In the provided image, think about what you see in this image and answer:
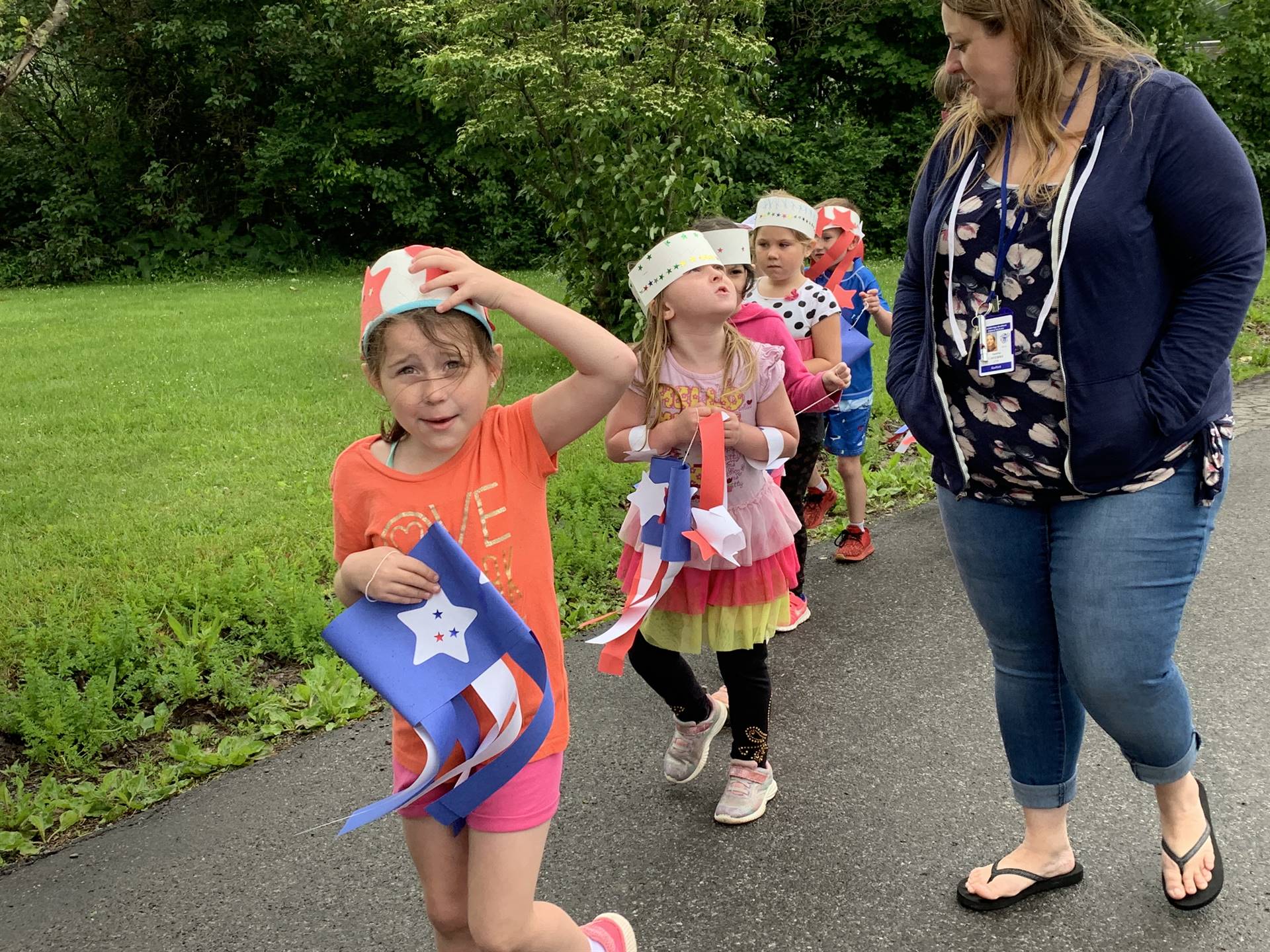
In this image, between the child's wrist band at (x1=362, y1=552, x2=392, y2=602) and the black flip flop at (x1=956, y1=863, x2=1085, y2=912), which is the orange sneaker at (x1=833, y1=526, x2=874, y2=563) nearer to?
the black flip flop at (x1=956, y1=863, x2=1085, y2=912)

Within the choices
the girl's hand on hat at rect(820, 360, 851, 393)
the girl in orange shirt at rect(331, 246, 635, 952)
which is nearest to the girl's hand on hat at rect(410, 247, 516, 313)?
the girl in orange shirt at rect(331, 246, 635, 952)

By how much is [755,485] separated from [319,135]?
2146 cm

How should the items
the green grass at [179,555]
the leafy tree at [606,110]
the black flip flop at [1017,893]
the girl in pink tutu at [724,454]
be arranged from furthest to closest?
the leafy tree at [606,110] → the green grass at [179,555] → the girl in pink tutu at [724,454] → the black flip flop at [1017,893]

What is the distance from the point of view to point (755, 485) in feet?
11.2

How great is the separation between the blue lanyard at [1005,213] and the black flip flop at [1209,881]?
1370 mm

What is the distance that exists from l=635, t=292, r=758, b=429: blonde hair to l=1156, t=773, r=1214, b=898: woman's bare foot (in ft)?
5.03

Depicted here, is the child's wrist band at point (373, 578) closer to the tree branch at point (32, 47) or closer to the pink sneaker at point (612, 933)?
the pink sneaker at point (612, 933)

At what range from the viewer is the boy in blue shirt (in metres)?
5.25

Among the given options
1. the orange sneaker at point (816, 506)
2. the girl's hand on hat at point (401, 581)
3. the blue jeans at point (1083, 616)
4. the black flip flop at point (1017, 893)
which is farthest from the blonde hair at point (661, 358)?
the orange sneaker at point (816, 506)

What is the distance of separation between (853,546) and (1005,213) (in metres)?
3.24

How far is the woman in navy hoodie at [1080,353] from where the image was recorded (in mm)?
2184

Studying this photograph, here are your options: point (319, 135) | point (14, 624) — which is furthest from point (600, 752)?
point (319, 135)

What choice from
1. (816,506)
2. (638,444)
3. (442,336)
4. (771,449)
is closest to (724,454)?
(771,449)

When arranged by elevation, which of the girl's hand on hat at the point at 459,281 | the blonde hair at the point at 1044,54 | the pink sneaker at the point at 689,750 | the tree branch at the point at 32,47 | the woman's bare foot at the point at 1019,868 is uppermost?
the tree branch at the point at 32,47
